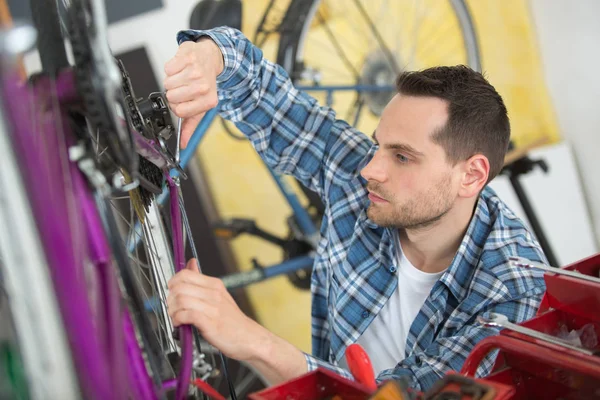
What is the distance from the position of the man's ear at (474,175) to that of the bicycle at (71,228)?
2.77 ft

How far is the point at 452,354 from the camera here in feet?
3.47

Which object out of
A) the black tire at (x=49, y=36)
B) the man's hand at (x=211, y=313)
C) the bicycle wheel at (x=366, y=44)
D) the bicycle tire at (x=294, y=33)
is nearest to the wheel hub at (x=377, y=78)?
the bicycle wheel at (x=366, y=44)

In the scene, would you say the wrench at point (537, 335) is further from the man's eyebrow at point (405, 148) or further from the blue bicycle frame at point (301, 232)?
the blue bicycle frame at point (301, 232)

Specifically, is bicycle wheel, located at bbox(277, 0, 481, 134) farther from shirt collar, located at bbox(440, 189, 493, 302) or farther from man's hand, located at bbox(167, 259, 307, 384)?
man's hand, located at bbox(167, 259, 307, 384)

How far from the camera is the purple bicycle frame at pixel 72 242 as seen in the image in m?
0.44

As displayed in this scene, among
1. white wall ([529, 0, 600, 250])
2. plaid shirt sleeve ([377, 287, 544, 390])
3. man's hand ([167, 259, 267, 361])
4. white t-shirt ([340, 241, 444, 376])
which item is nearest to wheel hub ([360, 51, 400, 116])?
white wall ([529, 0, 600, 250])

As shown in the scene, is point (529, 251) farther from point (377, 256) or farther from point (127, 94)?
point (127, 94)

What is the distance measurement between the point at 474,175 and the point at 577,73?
5.00 ft

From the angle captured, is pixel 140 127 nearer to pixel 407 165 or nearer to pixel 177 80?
pixel 177 80

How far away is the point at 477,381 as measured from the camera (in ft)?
1.89

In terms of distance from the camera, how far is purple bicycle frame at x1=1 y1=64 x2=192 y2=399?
440 millimetres

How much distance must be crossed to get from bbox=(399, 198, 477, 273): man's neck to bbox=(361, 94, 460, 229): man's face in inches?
2.0

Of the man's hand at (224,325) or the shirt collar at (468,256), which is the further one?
the shirt collar at (468,256)

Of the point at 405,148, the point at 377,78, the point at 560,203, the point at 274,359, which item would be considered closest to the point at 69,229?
the point at 274,359
